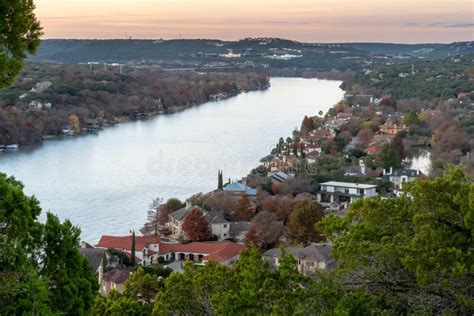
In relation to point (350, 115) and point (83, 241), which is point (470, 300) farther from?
point (350, 115)

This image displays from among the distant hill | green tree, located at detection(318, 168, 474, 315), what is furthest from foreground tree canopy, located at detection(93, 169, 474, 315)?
the distant hill

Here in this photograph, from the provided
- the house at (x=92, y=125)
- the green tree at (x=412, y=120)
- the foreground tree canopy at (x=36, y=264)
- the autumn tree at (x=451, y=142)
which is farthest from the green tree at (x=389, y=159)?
the foreground tree canopy at (x=36, y=264)

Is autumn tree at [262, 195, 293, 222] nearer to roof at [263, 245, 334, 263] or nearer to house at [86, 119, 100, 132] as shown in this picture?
roof at [263, 245, 334, 263]

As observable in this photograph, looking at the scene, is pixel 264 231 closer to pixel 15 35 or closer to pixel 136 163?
pixel 136 163

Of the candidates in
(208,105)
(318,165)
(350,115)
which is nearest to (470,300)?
(318,165)

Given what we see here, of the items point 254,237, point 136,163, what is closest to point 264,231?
point 254,237

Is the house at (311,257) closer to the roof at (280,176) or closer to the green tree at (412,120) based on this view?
the roof at (280,176)
